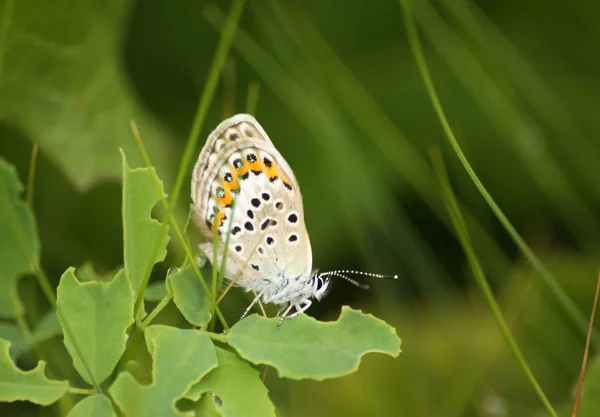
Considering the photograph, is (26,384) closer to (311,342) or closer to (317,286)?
(311,342)

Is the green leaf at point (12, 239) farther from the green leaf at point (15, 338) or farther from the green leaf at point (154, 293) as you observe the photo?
the green leaf at point (154, 293)

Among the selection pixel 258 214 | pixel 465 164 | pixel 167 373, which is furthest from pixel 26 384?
pixel 465 164

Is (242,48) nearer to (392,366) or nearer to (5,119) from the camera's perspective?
(5,119)

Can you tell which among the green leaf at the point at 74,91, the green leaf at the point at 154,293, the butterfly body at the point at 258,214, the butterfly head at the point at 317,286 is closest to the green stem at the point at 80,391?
the green leaf at the point at 154,293

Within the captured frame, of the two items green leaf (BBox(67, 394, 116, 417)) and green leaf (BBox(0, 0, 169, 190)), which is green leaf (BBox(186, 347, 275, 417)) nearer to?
green leaf (BBox(67, 394, 116, 417))

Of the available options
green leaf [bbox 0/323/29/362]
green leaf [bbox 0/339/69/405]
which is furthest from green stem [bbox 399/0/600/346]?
green leaf [bbox 0/323/29/362]

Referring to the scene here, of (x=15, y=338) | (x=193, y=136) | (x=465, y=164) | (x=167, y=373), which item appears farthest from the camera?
(x=15, y=338)
